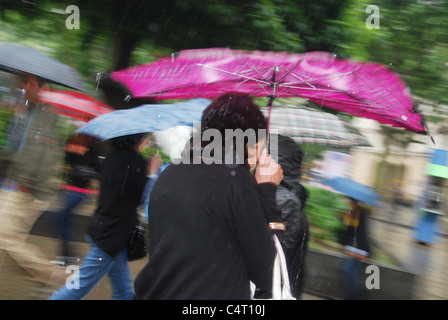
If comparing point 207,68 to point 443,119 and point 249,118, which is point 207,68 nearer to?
point 249,118

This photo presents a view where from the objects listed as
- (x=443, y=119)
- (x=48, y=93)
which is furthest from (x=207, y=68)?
(x=443, y=119)

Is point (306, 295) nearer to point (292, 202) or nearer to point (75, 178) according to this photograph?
point (292, 202)

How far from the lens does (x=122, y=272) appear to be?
3.55 metres

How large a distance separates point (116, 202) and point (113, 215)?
0.10m

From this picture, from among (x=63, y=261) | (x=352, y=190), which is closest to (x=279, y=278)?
(x=352, y=190)

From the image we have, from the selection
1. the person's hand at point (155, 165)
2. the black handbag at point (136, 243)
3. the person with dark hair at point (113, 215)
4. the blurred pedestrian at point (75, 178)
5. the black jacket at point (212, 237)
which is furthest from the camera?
the blurred pedestrian at point (75, 178)

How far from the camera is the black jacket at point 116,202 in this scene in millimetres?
3387

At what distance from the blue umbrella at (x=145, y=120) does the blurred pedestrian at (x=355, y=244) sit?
2.22m

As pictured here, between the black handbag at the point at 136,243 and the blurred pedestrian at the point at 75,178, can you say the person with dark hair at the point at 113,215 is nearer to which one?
the black handbag at the point at 136,243

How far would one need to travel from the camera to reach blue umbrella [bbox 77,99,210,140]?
10.5ft

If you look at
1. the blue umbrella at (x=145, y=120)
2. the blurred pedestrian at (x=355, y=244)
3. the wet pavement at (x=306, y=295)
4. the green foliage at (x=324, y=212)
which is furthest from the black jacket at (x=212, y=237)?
the green foliage at (x=324, y=212)

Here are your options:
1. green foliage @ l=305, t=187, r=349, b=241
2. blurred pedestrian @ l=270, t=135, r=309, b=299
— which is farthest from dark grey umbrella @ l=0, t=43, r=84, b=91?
green foliage @ l=305, t=187, r=349, b=241

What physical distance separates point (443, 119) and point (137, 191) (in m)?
4.94
